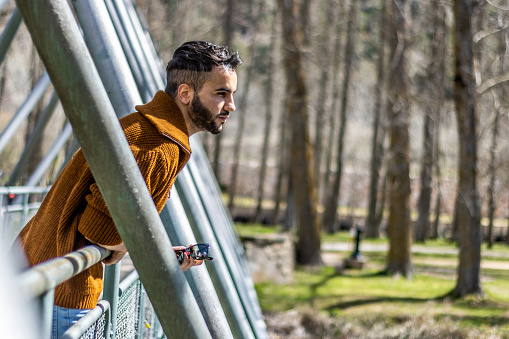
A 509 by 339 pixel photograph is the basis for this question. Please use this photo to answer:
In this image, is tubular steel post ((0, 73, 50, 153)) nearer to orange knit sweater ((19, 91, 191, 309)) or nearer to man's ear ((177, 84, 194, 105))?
man's ear ((177, 84, 194, 105))

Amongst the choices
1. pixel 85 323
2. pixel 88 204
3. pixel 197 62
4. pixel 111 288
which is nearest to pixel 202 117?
pixel 197 62

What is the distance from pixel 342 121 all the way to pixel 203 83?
1064 inches

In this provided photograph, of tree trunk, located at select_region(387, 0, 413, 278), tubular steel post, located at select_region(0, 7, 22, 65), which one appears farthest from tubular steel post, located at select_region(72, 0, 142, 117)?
tree trunk, located at select_region(387, 0, 413, 278)

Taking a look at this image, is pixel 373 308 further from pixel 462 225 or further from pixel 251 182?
pixel 251 182

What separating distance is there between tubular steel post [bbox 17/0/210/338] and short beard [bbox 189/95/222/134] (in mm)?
682

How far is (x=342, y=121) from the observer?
28594 mm

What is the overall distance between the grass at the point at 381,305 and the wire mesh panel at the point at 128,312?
6.94 metres

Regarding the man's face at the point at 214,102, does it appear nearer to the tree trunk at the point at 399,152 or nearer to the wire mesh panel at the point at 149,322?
the wire mesh panel at the point at 149,322

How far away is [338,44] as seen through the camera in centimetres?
2950

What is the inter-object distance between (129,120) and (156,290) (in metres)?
0.59

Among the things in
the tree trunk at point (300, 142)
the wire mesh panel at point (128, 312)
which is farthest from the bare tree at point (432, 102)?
the wire mesh panel at point (128, 312)

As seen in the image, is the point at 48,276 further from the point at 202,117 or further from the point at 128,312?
the point at 128,312

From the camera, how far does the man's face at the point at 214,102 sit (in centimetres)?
193

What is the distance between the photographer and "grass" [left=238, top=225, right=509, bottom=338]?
9375 mm
